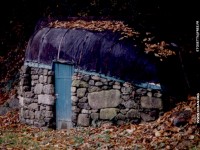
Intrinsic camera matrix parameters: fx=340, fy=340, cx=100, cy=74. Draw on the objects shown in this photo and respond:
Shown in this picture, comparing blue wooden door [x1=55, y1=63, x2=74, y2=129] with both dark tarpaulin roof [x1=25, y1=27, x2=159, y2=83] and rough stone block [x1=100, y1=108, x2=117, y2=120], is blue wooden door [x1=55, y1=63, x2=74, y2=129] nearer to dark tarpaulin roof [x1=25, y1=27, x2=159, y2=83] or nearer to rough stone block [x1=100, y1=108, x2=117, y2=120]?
dark tarpaulin roof [x1=25, y1=27, x2=159, y2=83]

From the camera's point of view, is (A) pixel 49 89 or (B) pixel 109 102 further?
(A) pixel 49 89

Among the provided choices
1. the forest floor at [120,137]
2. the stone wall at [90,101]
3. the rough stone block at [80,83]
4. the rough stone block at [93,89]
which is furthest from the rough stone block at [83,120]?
the rough stone block at [80,83]

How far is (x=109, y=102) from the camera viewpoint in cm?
904

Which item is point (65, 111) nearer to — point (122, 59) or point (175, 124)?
point (122, 59)

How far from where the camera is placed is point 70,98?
392 inches

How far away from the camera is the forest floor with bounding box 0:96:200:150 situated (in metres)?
7.07

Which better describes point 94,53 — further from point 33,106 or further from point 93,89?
point 33,106

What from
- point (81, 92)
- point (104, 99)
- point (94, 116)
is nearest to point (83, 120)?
point (94, 116)

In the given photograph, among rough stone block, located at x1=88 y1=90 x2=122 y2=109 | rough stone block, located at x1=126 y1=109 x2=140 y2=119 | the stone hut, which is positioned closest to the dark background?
the stone hut

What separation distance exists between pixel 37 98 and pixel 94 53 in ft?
8.26

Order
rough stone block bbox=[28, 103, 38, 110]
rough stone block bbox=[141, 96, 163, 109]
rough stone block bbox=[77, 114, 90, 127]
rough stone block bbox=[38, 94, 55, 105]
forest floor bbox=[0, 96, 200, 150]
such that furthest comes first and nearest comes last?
rough stone block bbox=[28, 103, 38, 110] < rough stone block bbox=[38, 94, 55, 105] < rough stone block bbox=[77, 114, 90, 127] < rough stone block bbox=[141, 96, 163, 109] < forest floor bbox=[0, 96, 200, 150]

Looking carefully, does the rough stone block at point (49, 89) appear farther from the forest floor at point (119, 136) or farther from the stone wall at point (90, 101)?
the forest floor at point (119, 136)

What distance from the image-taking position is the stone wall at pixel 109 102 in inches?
335

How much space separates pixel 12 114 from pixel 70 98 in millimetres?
3124
